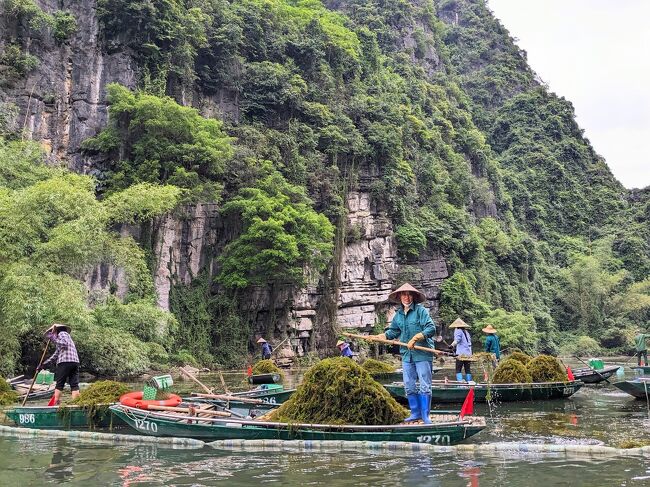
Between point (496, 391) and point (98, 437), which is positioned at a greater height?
point (496, 391)

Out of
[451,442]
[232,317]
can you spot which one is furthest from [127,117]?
[451,442]

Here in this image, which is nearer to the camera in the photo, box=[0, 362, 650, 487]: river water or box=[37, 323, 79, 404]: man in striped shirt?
box=[0, 362, 650, 487]: river water

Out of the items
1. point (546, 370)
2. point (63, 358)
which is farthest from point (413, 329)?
point (546, 370)

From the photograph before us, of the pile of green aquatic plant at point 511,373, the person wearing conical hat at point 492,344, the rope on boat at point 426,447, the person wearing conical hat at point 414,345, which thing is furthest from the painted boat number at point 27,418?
the person wearing conical hat at point 492,344

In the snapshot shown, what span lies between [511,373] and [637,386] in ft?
8.50

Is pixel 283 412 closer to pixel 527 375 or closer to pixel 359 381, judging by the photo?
pixel 359 381

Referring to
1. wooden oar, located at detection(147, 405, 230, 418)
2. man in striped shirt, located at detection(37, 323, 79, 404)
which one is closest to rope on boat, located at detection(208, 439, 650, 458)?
wooden oar, located at detection(147, 405, 230, 418)

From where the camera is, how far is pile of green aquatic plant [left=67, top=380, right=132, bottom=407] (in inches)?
371

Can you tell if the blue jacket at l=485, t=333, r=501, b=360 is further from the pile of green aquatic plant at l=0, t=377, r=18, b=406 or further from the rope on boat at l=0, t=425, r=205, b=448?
the pile of green aquatic plant at l=0, t=377, r=18, b=406

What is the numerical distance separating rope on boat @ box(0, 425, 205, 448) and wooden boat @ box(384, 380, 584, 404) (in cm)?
521

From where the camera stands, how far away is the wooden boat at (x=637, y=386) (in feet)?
40.7

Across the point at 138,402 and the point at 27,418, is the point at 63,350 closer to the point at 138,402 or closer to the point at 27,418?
the point at 27,418

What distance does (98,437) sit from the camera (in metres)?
8.38

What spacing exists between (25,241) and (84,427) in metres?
8.57
